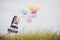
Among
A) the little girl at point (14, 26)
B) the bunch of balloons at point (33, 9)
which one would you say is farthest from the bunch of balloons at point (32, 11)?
the little girl at point (14, 26)

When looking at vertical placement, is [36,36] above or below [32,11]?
below

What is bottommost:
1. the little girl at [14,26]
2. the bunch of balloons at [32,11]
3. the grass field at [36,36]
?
the grass field at [36,36]

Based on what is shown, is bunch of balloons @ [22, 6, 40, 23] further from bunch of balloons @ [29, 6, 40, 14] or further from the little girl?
the little girl

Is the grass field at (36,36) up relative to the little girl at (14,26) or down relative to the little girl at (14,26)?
down

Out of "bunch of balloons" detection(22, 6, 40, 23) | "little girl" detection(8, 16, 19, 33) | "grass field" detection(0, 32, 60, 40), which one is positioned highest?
"bunch of balloons" detection(22, 6, 40, 23)

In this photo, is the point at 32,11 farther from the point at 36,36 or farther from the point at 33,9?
the point at 36,36

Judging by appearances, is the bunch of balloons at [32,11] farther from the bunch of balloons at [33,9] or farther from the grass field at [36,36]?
the grass field at [36,36]

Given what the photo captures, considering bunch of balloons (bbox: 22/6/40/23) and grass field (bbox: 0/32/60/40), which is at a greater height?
bunch of balloons (bbox: 22/6/40/23)

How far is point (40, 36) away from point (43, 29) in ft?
0.33

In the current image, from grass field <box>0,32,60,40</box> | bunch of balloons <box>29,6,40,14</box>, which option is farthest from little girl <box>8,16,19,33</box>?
bunch of balloons <box>29,6,40,14</box>

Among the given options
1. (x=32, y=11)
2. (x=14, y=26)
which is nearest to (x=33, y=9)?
(x=32, y=11)

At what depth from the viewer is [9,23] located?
68.9 inches

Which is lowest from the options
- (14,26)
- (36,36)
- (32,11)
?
Answer: (36,36)

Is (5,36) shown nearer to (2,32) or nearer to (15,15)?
(2,32)
